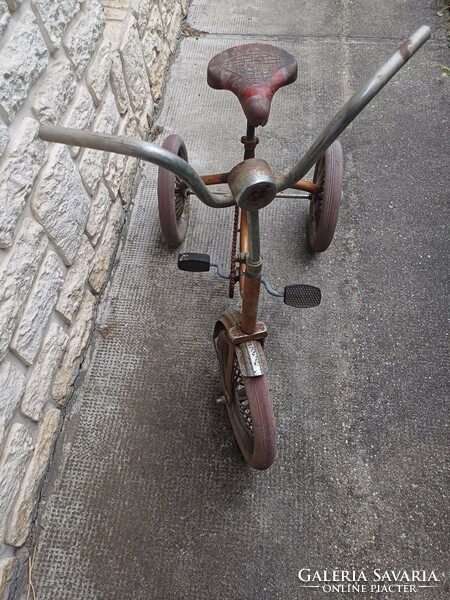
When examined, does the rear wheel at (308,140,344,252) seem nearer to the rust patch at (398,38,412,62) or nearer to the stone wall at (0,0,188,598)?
the stone wall at (0,0,188,598)

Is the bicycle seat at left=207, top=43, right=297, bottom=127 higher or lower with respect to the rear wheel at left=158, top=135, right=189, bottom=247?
higher

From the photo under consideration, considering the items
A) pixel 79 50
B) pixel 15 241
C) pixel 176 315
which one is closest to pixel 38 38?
pixel 79 50

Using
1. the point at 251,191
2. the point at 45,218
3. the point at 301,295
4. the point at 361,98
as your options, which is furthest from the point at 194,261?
the point at 361,98

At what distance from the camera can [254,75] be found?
154cm

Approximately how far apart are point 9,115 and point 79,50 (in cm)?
58

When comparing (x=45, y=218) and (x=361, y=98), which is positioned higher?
(x=361, y=98)

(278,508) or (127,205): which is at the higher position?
(127,205)

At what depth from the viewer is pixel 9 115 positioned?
1.34 meters

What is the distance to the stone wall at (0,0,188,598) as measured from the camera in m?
1.38

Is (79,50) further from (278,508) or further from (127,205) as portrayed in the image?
(278,508)

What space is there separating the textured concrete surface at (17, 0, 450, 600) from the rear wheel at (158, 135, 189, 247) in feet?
0.34

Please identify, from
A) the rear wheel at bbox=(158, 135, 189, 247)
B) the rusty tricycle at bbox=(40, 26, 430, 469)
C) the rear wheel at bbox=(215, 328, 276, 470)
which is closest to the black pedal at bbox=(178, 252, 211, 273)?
the rusty tricycle at bbox=(40, 26, 430, 469)

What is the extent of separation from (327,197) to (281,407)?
0.90 meters

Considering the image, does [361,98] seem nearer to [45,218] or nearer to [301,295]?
[301,295]
